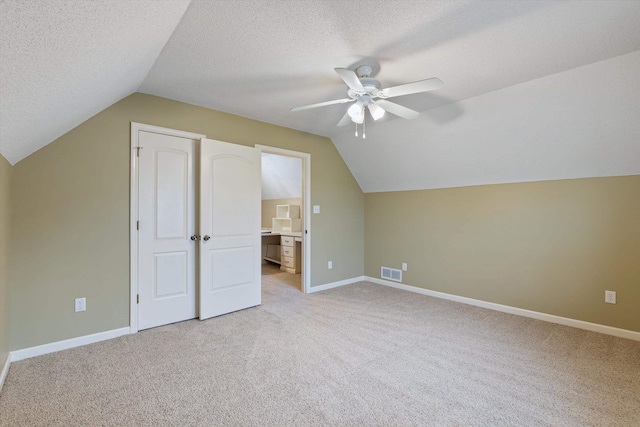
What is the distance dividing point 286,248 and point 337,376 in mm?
3932

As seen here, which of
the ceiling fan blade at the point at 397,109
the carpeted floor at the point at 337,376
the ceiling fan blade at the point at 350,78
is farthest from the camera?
the ceiling fan blade at the point at 397,109

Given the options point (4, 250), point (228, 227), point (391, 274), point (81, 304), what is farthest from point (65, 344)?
point (391, 274)

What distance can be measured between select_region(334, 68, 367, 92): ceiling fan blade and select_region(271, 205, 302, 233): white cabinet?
4.20 meters

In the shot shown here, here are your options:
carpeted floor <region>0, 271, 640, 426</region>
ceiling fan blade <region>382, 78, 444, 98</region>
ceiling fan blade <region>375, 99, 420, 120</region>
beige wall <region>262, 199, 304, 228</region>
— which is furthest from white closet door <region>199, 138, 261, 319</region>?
beige wall <region>262, 199, 304, 228</region>

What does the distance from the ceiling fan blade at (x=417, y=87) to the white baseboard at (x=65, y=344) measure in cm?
321

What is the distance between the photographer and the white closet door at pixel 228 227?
3.16 m

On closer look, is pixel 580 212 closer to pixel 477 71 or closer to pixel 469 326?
pixel 469 326

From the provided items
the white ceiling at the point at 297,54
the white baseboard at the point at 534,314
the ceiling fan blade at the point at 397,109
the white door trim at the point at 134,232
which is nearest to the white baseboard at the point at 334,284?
the white baseboard at the point at 534,314

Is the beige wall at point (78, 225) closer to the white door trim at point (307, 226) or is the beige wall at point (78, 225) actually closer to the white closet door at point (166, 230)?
the white closet door at point (166, 230)

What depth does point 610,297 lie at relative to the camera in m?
2.79

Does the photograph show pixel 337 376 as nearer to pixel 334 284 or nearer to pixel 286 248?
pixel 334 284

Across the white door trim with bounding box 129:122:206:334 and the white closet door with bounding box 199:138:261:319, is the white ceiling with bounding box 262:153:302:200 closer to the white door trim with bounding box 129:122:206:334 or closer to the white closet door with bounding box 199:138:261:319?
the white closet door with bounding box 199:138:261:319

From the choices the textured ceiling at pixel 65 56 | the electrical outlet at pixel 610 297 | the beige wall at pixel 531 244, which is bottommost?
the electrical outlet at pixel 610 297

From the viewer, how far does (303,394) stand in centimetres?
187
